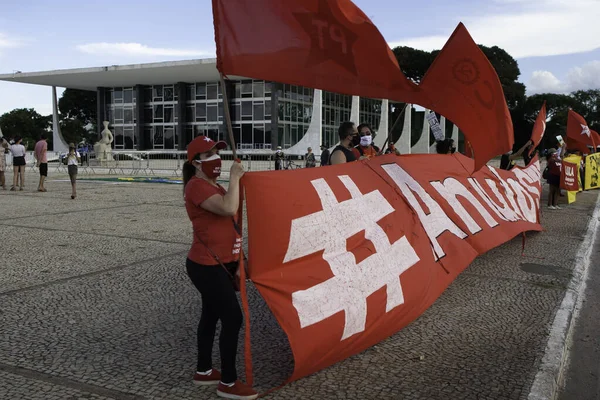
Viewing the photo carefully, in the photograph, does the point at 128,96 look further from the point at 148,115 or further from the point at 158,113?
the point at 158,113

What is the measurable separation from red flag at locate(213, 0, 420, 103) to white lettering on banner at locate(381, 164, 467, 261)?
863 mm

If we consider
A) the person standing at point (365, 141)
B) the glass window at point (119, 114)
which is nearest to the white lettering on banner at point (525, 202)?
the person standing at point (365, 141)

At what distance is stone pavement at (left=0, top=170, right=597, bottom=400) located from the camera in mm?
3443

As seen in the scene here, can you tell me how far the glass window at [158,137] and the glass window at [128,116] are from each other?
322 centimetres

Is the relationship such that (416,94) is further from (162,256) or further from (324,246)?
(162,256)

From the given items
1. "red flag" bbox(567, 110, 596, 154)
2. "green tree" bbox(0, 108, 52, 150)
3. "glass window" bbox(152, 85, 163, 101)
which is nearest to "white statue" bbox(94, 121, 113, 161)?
"glass window" bbox(152, 85, 163, 101)

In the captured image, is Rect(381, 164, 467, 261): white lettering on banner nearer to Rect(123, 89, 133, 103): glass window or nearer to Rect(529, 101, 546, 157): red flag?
Rect(529, 101, 546, 157): red flag

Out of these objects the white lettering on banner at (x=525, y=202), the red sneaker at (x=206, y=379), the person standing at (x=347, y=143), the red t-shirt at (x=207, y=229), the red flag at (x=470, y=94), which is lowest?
the red sneaker at (x=206, y=379)

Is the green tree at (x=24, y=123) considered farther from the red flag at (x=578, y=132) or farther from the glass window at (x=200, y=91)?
the red flag at (x=578, y=132)

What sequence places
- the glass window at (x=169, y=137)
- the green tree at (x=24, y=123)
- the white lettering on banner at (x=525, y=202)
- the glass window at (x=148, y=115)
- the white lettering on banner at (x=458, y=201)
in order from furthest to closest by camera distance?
the green tree at (x=24, y=123)
the glass window at (x=148, y=115)
the glass window at (x=169, y=137)
the white lettering on banner at (x=525, y=202)
the white lettering on banner at (x=458, y=201)

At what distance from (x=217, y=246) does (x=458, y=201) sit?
4409mm

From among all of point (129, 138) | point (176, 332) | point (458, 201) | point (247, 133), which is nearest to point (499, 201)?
point (458, 201)

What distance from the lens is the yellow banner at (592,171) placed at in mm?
18062

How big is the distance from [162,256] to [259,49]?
4.30 m
